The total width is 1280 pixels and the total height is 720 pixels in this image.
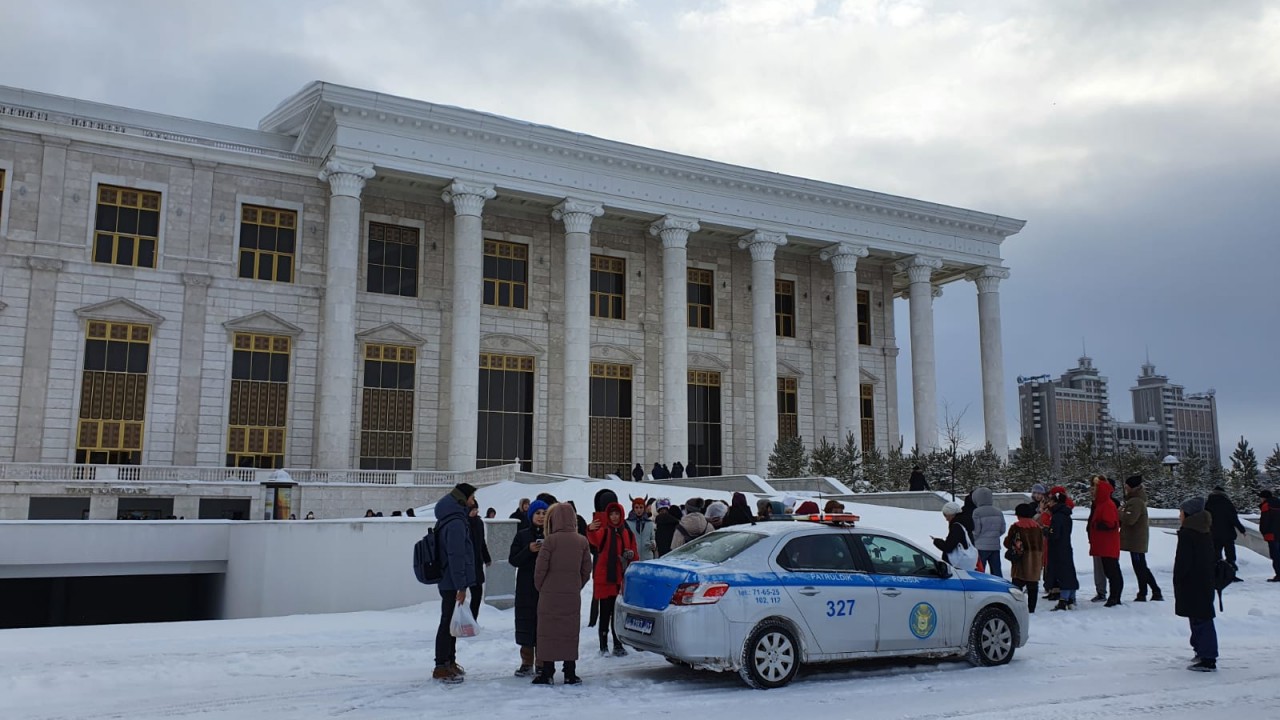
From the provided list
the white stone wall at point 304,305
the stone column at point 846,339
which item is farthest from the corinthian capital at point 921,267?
the white stone wall at point 304,305

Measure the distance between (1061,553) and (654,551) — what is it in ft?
18.7

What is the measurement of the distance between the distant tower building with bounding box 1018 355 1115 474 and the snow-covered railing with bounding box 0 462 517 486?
153 m

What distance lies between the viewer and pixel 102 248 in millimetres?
30812

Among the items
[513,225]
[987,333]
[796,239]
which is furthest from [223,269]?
[987,333]

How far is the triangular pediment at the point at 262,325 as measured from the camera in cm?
3206

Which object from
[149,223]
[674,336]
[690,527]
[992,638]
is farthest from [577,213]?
[992,638]

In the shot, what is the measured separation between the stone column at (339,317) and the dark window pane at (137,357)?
535 centimetres

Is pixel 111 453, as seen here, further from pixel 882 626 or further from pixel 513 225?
pixel 882 626

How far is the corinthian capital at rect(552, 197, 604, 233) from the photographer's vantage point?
35000mm

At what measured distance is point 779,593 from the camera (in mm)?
8906

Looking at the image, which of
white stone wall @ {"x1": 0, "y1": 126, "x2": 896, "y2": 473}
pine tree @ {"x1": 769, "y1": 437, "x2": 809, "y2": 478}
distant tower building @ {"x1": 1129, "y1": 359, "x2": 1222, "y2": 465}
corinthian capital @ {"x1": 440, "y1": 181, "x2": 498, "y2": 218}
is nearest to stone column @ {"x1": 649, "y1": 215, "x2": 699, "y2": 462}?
white stone wall @ {"x1": 0, "y1": 126, "x2": 896, "y2": 473}

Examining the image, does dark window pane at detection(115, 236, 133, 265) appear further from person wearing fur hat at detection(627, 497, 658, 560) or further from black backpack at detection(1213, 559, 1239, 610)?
black backpack at detection(1213, 559, 1239, 610)

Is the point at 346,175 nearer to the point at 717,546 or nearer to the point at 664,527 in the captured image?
the point at 664,527

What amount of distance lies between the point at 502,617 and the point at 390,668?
376 cm
